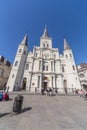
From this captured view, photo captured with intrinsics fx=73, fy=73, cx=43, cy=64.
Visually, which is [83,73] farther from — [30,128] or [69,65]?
[30,128]

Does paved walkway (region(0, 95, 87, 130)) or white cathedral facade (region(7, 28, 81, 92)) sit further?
white cathedral facade (region(7, 28, 81, 92))

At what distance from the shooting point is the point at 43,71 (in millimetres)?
28219

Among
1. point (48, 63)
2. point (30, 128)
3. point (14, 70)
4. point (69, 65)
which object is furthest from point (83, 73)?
point (30, 128)

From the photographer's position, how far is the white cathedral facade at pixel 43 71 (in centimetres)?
2467

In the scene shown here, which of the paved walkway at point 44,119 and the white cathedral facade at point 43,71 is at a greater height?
the white cathedral facade at point 43,71

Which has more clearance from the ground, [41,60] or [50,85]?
[41,60]

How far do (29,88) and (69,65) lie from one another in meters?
16.9

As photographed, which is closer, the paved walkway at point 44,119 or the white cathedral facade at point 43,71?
the paved walkway at point 44,119

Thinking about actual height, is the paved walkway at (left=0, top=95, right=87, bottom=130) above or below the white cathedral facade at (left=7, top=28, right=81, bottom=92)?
below

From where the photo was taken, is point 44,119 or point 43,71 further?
point 43,71

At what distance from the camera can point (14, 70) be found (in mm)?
Result: 25156

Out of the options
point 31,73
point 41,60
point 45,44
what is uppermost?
point 45,44

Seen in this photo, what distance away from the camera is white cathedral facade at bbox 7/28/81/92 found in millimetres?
24672

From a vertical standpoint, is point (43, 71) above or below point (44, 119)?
above
